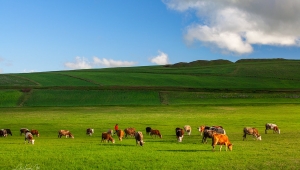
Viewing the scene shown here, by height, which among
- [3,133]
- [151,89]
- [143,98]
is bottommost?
[3,133]

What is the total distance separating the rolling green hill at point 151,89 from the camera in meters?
72.8

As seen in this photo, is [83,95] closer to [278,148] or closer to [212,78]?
[212,78]

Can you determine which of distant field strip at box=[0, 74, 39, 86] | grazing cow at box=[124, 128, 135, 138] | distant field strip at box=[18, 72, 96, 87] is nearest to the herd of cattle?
grazing cow at box=[124, 128, 135, 138]

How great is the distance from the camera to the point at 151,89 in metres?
84.4

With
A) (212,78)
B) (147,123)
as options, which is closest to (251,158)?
Answer: (147,123)

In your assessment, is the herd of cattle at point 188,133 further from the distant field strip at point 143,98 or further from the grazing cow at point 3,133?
the distant field strip at point 143,98

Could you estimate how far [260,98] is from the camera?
7500 centimetres

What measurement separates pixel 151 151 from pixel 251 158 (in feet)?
21.3

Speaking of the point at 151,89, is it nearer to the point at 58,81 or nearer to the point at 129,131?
the point at 58,81

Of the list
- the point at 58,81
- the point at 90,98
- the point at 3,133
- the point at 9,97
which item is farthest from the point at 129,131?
the point at 58,81

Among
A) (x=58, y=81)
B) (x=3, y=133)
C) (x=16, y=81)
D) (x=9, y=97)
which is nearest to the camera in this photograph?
(x=3, y=133)

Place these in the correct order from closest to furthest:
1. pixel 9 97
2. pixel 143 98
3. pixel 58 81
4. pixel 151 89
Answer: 1. pixel 9 97
2. pixel 143 98
3. pixel 151 89
4. pixel 58 81

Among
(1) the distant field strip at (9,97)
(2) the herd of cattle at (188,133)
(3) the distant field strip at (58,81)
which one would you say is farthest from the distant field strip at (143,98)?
(2) the herd of cattle at (188,133)

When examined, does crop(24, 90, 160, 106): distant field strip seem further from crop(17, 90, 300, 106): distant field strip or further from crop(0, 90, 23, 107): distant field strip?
crop(0, 90, 23, 107): distant field strip
